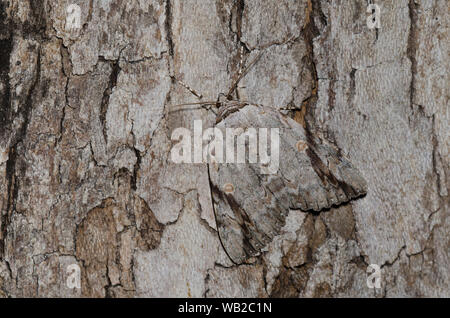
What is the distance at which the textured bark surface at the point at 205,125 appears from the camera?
1798 millimetres

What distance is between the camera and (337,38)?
6.06ft

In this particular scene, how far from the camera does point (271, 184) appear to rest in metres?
1.94

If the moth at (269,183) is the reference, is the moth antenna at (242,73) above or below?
above

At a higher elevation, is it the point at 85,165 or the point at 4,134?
the point at 4,134

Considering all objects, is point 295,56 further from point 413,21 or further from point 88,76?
point 88,76

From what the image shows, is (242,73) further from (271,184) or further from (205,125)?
(271,184)

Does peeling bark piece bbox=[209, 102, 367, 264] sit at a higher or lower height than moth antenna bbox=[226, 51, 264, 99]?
lower

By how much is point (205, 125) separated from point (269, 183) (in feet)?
1.25

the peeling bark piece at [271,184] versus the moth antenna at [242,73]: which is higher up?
the moth antenna at [242,73]

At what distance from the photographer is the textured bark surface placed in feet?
5.90

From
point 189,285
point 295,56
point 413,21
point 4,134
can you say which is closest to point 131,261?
point 189,285

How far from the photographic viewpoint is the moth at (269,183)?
1.82 metres

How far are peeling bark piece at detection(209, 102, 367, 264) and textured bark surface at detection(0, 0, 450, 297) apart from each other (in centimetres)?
5

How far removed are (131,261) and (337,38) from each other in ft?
4.18
